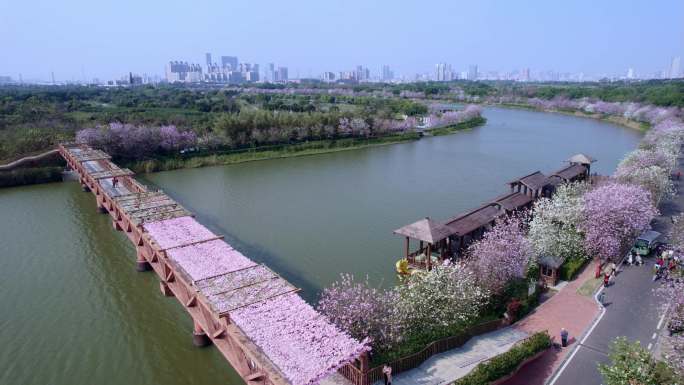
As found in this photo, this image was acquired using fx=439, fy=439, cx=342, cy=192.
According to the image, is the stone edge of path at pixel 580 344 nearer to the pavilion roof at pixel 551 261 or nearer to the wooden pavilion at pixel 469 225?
the pavilion roof at pixel 551 261

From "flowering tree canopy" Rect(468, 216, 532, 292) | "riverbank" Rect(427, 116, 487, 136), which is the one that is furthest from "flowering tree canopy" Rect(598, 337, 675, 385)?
"riverbank" Rect(427, 116, 487, 136)

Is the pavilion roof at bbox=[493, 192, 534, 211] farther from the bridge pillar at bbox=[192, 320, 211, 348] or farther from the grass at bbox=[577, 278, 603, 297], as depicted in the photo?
the bridge pillar at bbox=[192, 320, 211, 348]

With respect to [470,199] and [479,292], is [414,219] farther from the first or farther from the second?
[479,292]

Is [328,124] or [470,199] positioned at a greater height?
[328,124]

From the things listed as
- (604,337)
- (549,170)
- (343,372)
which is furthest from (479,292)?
(549,170)

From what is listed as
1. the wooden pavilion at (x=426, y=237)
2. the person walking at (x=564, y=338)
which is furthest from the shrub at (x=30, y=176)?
the person walking at (x=564, y=338)

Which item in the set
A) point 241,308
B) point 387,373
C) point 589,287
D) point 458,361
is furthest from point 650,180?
point 241,308
